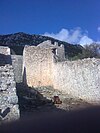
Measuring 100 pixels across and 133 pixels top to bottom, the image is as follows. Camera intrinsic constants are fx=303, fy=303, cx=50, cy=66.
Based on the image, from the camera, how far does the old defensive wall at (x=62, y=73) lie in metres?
19.1

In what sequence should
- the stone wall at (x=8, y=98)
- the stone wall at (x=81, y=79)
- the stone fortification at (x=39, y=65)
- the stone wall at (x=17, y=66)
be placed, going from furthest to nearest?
1. the stone wall at (x=17, y=66)
2. the stone fortification at (x=39, y=65)
3. the stone wall at (x=81, y=79)
4. the stone wall at (x=8, y=98)

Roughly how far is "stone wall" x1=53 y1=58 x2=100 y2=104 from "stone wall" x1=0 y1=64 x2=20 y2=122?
9307mm

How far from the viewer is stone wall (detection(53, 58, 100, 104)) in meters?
18.8

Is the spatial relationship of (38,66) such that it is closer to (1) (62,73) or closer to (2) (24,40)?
(1) (62,73)

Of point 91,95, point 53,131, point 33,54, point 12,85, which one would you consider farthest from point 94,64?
point 53,131

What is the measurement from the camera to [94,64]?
19.1m

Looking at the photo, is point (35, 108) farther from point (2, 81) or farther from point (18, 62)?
point (18, 62)

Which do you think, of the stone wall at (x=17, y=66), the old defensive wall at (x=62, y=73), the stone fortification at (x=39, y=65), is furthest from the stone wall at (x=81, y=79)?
the stone wall at (x=17, y=66)

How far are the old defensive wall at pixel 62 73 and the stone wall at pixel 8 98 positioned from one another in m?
9.20

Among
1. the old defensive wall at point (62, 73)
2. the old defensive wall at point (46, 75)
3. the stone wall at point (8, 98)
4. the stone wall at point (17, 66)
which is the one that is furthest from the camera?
the stone wall at point (17, 66)

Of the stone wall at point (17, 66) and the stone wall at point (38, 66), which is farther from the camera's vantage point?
the stone wall at point (17, 66)

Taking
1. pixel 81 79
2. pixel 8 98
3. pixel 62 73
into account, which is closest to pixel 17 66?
pixel 62 73

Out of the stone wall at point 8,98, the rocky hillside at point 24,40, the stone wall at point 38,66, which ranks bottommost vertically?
the stone wall at point 8,98

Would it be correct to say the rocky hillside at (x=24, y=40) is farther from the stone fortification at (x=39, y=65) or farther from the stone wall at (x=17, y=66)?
the stone fortification at (x=39, y=65)
